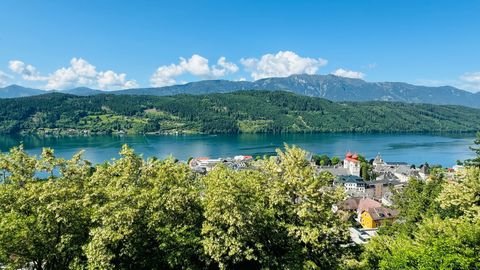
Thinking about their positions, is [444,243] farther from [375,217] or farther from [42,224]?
[375,217]

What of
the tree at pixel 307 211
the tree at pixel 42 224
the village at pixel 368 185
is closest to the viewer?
the tree at pixel 42 224

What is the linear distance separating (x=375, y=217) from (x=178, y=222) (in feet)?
152

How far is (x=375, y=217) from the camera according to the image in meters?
56.2

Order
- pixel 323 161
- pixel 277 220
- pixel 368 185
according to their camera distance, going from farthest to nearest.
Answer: pixel 323 161 < pixel 368 185 < pixel 277 220

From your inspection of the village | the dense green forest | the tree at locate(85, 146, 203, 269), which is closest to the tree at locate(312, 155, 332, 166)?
the village

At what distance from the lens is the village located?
50162mm

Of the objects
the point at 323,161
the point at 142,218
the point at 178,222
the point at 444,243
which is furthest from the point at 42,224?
the point at 323,161

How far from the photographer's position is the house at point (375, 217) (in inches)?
2192

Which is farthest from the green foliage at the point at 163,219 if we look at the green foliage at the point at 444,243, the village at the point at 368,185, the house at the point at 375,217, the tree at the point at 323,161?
the tree at the point at 323,161

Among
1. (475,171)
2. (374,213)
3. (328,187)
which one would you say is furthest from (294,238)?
(374,213)

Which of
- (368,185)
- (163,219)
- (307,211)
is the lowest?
(368,185)

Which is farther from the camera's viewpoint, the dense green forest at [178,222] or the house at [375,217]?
the house at [375,217]

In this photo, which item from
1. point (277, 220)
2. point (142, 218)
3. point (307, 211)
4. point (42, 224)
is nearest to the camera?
point (42, 224)

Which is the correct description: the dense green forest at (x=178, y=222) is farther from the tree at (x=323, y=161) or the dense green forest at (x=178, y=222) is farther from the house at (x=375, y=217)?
the tree at (x=323, y=161)
